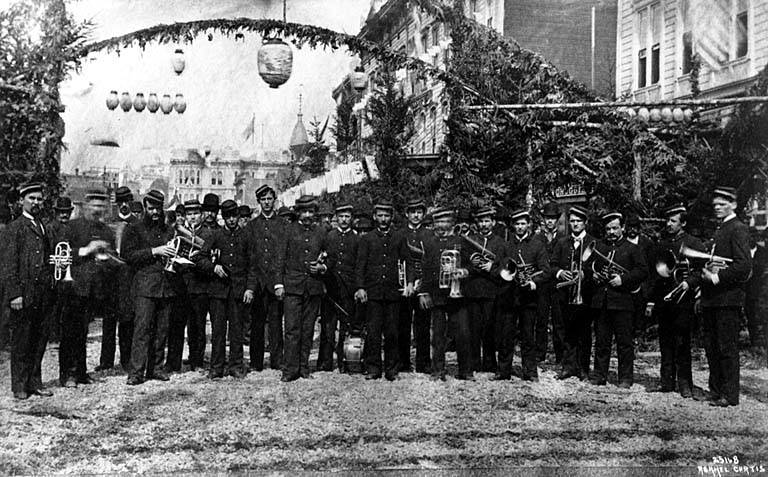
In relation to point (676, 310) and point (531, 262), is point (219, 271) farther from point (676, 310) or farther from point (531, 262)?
point (676, 310)

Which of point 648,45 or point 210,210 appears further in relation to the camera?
point 648,45

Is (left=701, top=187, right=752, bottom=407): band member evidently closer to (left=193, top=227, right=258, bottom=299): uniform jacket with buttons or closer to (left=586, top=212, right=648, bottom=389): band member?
(left=586, top=212, right=648, bottom=389): band member

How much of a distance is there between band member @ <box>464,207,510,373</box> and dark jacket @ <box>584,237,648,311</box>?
0.99 meters

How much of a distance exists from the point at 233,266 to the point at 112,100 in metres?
2.61

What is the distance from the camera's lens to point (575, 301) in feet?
25.7

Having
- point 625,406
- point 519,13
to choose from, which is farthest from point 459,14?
point 625,406

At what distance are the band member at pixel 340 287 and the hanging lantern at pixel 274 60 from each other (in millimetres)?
1782

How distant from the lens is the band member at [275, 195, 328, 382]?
784 centimetres

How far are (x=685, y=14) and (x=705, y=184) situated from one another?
535 cm

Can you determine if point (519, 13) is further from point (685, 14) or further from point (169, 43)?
point (169, 43)

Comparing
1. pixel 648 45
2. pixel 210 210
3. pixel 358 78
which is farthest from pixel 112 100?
pixel 648 45

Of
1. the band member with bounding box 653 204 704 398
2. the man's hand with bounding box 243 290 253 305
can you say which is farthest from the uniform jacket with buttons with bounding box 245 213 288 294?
the band member with bounding box 653 204 704 398

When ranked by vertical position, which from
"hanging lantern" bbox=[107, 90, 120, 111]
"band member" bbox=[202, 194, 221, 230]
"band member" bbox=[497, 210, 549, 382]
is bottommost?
"band member" bbox=[497, 210, 549, 382]

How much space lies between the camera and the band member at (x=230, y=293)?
26.2ft
